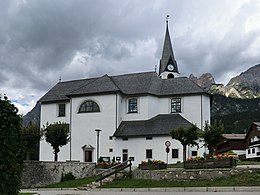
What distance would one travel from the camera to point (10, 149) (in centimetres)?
1494

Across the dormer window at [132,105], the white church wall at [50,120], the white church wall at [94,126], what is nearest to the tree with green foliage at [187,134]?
the white church wall at [94,126]

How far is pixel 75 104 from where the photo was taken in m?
59.2

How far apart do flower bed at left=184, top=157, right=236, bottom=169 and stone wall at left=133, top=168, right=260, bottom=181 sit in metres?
0.68

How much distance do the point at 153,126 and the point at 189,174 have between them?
23633 millimetres

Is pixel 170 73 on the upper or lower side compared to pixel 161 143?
upper

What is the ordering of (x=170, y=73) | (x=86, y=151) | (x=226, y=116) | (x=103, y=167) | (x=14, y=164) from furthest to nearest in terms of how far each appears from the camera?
(x=226, y=116) < (x=170, y=73) < (x=86, y=151) < (x=103, y=167) < (x=14, y=164)

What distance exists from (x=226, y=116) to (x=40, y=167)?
92.5 m

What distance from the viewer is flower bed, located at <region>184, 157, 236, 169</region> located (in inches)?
1147

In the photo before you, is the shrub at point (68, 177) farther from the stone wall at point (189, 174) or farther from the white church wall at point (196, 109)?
the white church wall at point (196, 109)

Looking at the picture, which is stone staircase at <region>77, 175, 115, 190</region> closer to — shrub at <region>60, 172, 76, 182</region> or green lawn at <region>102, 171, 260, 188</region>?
green lawn at <region>102, 171, 260, 188</region>

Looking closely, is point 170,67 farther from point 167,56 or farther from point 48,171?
point 48,171

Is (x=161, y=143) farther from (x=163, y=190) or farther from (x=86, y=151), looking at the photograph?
(x=163, y=190)

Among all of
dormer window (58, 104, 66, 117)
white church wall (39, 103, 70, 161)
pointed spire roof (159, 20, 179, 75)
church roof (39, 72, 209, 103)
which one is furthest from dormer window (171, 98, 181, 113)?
pointed spire roof (159, 20, 179, 75)

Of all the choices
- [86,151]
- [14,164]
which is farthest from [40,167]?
[14,164]
